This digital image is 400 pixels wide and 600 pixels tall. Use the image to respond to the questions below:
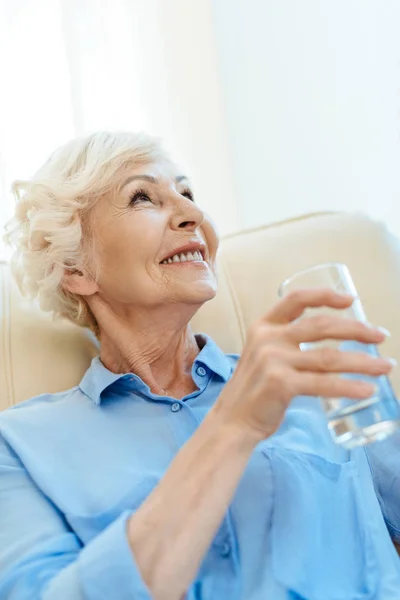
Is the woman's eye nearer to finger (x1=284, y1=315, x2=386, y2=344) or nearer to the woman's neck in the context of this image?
the woman's neck

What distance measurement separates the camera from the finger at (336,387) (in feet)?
1.85

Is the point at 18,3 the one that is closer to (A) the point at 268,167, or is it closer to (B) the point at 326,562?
(A) the point at 268,167

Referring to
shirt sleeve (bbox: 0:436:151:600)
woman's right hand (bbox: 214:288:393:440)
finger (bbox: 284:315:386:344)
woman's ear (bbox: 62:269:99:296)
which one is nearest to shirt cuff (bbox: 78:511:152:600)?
shirt sleeve (bbox: 0:436:151:600)

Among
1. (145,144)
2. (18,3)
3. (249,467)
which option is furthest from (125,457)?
(18,3)

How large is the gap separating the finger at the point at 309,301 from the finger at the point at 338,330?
0.07 ft

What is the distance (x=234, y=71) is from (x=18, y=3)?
66 centimetres

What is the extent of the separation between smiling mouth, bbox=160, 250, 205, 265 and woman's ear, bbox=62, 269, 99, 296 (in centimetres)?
17

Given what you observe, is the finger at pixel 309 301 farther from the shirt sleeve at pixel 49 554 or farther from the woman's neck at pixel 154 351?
the woman's neck at pixel 154 351

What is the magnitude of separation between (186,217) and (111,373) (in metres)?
0.30

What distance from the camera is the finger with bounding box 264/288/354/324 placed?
1.95 feet

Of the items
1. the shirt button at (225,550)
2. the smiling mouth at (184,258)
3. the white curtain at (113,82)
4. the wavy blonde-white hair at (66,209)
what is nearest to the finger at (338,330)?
the shirt button at (225,550)

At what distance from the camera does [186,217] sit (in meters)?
1.08

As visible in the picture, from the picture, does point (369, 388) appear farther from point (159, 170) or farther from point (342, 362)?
point (159, 170)

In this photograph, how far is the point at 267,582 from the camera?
0.80 metres
